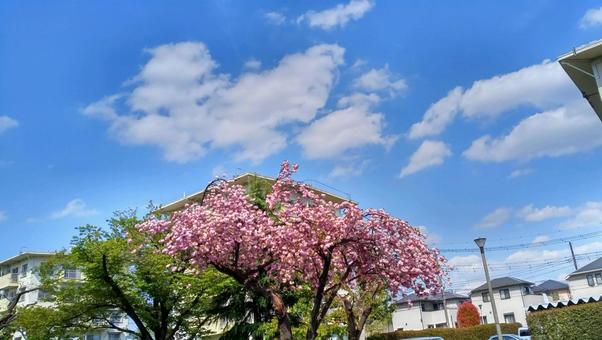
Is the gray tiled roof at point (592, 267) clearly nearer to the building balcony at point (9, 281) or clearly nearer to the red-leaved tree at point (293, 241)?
the red-leaved tree at point (293, 241)

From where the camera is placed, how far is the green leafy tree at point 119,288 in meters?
19.7

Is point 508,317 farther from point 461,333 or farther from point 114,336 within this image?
point 114,336

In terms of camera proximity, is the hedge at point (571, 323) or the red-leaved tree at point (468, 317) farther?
the red-leaved tree at point (468, 317)

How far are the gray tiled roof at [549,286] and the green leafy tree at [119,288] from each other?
4452 centimetres

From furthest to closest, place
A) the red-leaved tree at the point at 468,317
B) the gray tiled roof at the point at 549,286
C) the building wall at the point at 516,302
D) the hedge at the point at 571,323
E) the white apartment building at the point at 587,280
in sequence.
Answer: the gray tiled roof at the point at 549,286
the building wall at the point at 516,302
the white apartment building at the point at 587,280
the red-leaved tree at the point at 468,317
the hedge at the point at 571,323

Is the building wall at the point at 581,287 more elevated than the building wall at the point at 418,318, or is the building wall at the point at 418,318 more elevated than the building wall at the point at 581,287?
the building wall at the point at 581,287

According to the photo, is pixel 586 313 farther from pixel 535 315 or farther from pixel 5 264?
pixel 5 264

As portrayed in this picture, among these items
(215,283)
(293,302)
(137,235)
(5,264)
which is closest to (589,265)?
(293,302)

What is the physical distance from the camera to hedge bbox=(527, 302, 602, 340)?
42.8 feet

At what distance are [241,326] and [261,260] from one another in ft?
38.8

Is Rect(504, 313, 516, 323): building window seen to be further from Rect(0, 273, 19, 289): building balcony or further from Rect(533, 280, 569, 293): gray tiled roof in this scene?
Rect(0, 273, 19, 289): building balcony

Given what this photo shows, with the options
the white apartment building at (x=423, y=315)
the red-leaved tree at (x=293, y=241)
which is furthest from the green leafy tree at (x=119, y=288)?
the white apartment building at (x=423, y=315)

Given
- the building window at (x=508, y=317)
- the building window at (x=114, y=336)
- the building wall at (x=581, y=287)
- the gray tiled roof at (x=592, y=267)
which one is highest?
the gray tiled roof at (x=592, y=267)

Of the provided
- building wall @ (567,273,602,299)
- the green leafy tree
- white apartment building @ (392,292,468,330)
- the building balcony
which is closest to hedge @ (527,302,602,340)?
the green leafy tree
